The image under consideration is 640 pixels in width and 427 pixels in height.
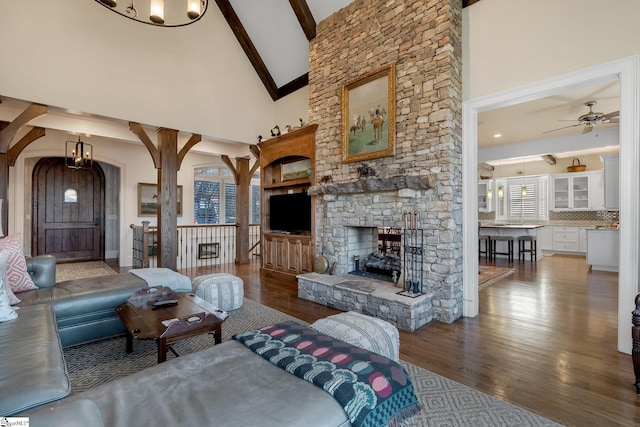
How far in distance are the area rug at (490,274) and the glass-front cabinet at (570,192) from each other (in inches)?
183

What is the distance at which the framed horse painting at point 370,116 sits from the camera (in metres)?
4.38

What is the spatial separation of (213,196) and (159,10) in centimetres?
749

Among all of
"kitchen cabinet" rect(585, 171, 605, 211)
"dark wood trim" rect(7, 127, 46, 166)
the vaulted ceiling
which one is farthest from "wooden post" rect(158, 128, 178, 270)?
"kitchen cabinet" rect(585, 171, 605, 211)

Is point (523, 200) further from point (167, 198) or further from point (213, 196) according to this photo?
point (167, 198)

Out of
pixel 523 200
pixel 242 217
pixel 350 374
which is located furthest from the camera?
pixel 523 200

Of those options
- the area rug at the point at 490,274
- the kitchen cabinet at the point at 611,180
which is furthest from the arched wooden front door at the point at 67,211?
the kitchen cabinet at the point at 611,180

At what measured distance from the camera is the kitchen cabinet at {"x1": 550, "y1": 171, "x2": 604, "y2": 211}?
912 cm

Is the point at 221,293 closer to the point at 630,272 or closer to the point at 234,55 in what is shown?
the point at 630,272

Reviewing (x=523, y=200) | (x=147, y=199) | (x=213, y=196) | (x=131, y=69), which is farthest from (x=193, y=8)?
(x=523, y=200)

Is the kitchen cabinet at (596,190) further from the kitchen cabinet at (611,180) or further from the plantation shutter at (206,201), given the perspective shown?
the plantation shutter at (206,201)

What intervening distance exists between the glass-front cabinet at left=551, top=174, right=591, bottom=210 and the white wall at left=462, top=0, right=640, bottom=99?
8189mm

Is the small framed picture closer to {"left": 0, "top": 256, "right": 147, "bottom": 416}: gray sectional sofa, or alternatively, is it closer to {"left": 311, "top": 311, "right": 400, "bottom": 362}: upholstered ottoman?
{"left": 0, "top": 256, "right": 147, "bottom": 416}: gray sectional sofa

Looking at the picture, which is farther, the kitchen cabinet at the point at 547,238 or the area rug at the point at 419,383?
the kitchen cabinet at the point at 547,238

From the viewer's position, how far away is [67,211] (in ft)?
28.1
